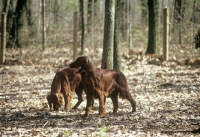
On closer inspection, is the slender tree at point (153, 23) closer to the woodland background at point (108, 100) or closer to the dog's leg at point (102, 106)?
the woodland background at point (108, 100)

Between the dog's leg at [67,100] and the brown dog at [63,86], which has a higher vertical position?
the brown dog at [63,86]

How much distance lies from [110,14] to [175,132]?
5.27 meters

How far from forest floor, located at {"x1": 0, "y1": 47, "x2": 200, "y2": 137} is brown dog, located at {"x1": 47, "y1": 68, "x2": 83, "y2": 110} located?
0.27 metres

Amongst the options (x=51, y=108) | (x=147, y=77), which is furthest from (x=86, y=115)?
(x=147, y=77)


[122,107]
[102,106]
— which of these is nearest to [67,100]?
[102,106]

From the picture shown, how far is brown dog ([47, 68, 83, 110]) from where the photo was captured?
814 centimetres

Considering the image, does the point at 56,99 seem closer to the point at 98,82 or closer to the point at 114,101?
the point at 98,82

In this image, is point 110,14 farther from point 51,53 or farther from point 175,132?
point 51,53

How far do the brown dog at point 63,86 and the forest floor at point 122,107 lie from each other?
10.7 inches

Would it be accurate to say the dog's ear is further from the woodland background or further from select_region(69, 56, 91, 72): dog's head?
select_region(69, 56, 91, 72): dog's head

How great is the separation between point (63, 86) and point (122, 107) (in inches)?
65.0

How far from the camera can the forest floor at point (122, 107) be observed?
674cm

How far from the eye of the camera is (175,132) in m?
6.47

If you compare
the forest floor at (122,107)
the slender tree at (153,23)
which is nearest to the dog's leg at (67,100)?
the forest floor at (122,107)
